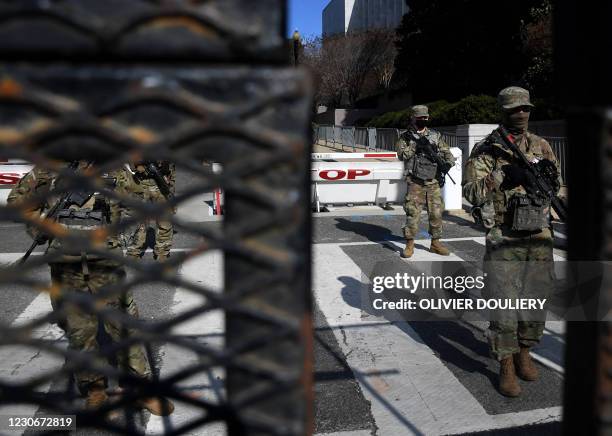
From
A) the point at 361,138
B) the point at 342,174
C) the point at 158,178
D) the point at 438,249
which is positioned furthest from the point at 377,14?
the point at 158,178

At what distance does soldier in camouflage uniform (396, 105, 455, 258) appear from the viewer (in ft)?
25.9

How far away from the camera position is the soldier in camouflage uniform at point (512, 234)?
4062mm

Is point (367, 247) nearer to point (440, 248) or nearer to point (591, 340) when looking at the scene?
point (440, 248)

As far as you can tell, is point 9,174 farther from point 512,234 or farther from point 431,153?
point 512,234

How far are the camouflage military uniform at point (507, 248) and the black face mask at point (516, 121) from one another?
7 centimetres

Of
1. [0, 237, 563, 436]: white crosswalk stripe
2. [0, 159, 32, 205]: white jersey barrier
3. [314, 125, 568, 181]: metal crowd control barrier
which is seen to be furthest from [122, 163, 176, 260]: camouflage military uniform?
[314, 125, 568, 181]: metal crowd control barrier

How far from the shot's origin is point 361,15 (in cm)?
5719

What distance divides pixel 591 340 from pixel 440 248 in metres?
7.24

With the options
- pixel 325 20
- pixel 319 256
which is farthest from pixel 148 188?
pixel 325 20

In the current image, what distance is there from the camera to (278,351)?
35.5 inches

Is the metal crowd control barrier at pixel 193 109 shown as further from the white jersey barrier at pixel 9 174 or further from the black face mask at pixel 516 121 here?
the white jersey barrier at pixel 9 174

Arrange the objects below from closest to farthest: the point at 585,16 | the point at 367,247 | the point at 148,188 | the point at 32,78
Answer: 1. the point at 32,78
2. the point at 585,16
3. the point at 148,188
4. the point at 367,247

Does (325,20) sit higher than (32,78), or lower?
higher

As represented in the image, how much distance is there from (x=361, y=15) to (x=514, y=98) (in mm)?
56725
